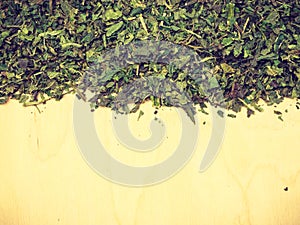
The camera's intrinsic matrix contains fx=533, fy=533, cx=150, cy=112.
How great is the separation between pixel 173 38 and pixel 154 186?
0.39 metres

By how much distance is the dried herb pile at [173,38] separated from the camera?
142cm

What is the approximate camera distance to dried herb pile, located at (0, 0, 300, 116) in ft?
4.65

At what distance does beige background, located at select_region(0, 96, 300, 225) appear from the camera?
Answer: 1352mm

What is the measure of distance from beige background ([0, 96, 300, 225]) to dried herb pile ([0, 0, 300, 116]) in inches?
2.5

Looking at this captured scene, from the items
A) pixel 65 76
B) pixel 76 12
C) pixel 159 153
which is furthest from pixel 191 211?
pixel 76 12

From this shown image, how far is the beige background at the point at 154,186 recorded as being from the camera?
4.43 ft

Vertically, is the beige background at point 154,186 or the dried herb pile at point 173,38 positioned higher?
the dried herb pile at point 173,38

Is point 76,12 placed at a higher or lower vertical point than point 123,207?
higher

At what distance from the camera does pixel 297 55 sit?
143 centimetres

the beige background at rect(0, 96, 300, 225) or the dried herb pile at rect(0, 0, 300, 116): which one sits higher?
the dried herb pile at rect(0, 0, 300, 116)

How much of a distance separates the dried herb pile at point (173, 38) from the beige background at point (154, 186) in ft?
0.21

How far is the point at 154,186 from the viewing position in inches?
54.1

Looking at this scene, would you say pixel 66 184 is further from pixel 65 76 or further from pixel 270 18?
pixel 270 18

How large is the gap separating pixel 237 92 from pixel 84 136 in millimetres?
428
